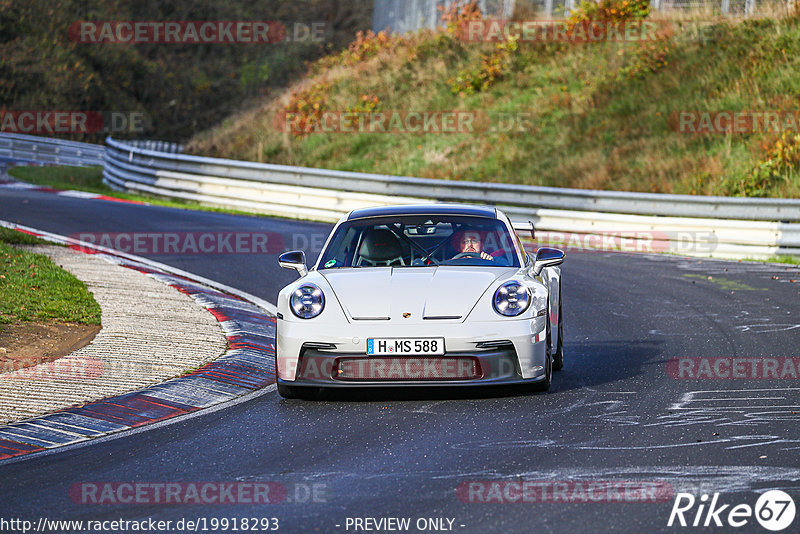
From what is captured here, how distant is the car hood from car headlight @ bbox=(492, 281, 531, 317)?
0.12 metres

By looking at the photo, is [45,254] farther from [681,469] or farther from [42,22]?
[42,22]

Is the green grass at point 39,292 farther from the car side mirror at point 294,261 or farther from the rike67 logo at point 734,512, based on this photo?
the rike67 logo at point 734,512

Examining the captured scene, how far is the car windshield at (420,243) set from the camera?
8773mm

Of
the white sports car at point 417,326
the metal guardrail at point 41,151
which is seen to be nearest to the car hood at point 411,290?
the white sports car at point 417,326

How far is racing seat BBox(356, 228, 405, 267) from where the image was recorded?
880cm

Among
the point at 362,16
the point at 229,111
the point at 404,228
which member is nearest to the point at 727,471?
the point at 404,228

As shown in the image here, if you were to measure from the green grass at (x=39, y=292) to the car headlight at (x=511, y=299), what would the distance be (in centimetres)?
452

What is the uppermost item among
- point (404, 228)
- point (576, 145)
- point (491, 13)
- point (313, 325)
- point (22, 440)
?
point (491, 13)

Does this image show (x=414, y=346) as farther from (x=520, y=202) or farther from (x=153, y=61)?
(x=153, y=61)

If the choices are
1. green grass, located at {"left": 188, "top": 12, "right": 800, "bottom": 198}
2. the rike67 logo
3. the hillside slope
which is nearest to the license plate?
the rike67 logo

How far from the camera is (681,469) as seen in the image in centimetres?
589

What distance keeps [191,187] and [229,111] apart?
66.7ft

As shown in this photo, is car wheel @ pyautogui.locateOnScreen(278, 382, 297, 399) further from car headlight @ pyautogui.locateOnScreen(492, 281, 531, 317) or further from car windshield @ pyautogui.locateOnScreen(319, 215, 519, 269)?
car headlight @ pyautogui.locateOnScreen(492, 281, 531, 317)

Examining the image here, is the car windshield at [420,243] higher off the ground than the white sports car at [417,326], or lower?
higher
